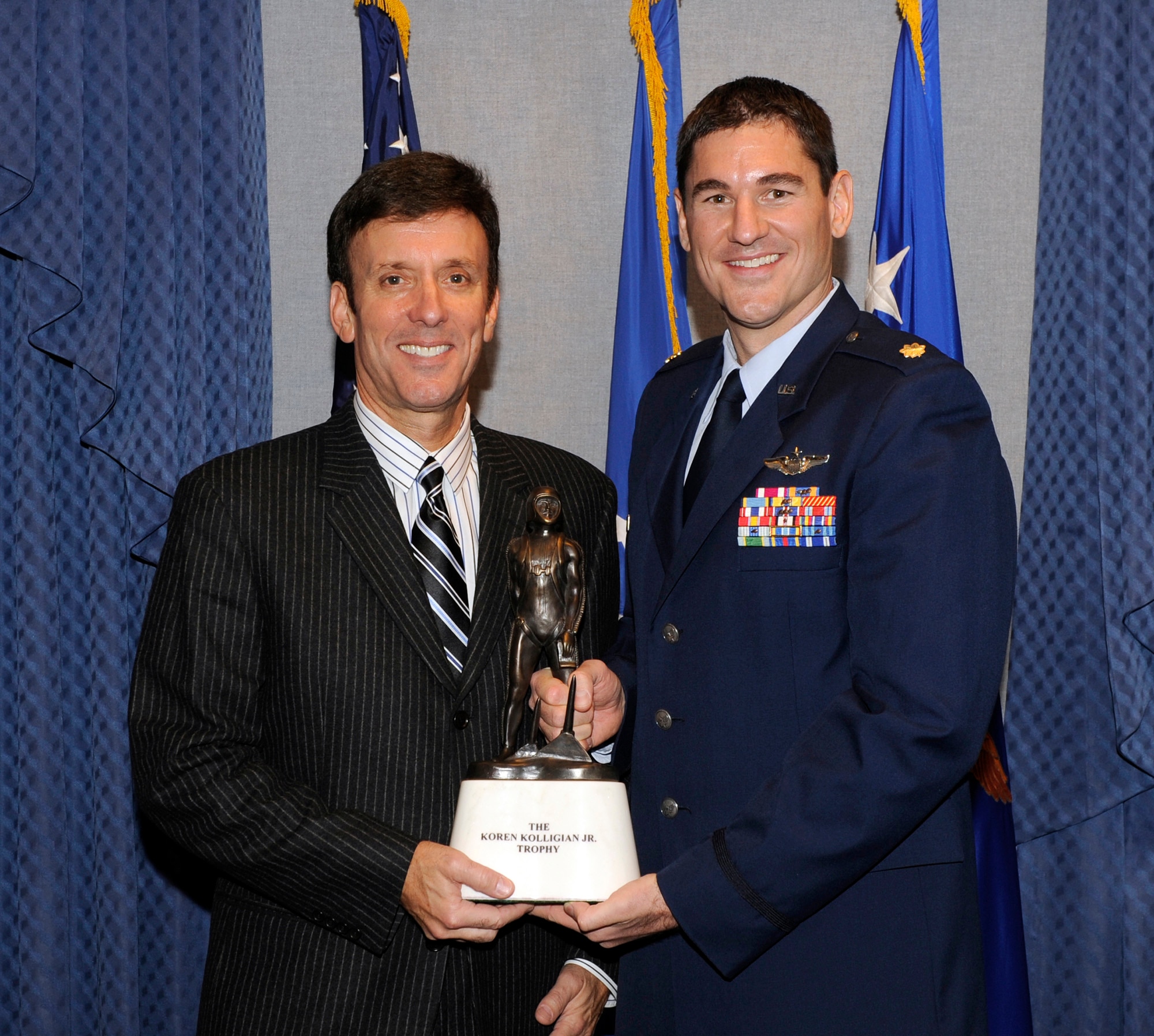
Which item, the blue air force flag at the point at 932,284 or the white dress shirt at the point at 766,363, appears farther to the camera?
the blue air force flag at the point at 932,284

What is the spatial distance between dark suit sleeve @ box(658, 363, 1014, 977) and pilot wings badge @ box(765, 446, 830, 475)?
0.09 m

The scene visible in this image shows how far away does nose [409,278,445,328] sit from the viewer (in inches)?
78.2

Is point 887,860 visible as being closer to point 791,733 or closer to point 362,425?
point 791,733

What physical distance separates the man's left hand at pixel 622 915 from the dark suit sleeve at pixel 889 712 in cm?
3

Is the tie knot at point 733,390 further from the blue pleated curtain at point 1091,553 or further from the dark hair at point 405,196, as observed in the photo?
the blue pleated curtain at point 1091,553

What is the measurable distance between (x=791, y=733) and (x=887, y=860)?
23 cm

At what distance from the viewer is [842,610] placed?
1.74 metres

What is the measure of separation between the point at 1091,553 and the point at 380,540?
84.0 inches

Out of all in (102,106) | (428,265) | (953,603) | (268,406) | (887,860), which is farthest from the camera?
(268,406)

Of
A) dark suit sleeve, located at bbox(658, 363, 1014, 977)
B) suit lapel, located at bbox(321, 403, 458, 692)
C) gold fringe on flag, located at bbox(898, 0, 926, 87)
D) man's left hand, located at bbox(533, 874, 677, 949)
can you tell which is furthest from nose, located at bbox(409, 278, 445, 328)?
gold fringe on flag, located at bbox(898, 0, 926, 87)

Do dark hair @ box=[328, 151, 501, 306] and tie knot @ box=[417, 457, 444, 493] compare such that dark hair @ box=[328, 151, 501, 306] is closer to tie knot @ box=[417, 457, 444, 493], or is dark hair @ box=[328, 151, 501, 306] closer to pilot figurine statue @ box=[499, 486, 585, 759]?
tie knot @ box=[417, 457, 444, 493]

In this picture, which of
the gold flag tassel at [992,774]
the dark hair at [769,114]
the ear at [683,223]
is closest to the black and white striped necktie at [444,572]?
the ear at [683,223]

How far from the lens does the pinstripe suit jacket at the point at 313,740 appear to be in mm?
1773

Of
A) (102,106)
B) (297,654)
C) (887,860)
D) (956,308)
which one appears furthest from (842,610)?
(102,106)
